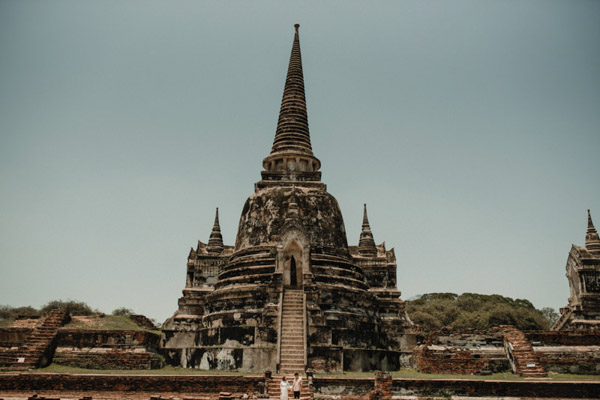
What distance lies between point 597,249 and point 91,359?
79.6 feet

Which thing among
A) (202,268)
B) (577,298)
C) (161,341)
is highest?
(202,268)

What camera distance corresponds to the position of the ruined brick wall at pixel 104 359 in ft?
59.3

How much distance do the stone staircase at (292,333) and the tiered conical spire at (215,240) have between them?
8.89m

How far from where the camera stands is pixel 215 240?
27297 millimetres

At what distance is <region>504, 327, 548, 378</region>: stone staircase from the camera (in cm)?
1605

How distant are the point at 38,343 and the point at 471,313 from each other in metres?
36.7

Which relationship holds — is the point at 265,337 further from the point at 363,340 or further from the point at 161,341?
the point at 161,341

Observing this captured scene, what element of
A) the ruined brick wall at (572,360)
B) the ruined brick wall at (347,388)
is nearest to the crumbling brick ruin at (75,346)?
the ruined brick wall at (347,388)

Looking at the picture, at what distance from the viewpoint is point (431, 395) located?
42.3 feet

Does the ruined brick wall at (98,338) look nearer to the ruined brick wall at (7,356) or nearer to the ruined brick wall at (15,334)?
the ruined brick wall at (15,334)

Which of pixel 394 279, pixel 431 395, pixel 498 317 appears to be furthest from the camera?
pixel 498 317

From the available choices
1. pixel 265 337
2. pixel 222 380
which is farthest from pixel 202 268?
pixel 222 380

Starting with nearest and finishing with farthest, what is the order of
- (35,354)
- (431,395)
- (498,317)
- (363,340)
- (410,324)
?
(431,395)
(35,354)
(363,340)
(410,324)
(498,317)

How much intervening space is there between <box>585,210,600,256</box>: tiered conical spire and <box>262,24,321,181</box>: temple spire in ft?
48.0
